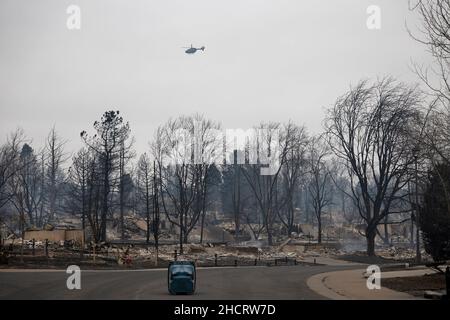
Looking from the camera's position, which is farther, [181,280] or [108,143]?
[108,143]

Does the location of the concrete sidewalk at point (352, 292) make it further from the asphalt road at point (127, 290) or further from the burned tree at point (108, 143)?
the burned tree at point (108, 143)

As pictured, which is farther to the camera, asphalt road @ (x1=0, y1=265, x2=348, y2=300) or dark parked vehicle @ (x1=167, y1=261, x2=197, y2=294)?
dark parked vehicle @ (x1=167, y1=261, x2=197, y2=294)

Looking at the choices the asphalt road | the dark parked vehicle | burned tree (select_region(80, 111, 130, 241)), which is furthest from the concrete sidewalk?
burned tree (select_region(80, 111, 130, 241))

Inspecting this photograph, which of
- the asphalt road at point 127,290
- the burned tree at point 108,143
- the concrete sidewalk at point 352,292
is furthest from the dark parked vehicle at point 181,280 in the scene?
the burned tree at point 108,143

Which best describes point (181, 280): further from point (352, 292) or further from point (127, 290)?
point (352, 292)

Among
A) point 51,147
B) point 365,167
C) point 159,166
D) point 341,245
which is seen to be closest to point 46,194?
point 51,147

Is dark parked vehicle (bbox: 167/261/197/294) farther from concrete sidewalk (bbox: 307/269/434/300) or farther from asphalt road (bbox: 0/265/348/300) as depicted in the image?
concrete sidewalk (bbox: 307/269/434/300)

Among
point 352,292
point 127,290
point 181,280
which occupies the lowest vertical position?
point 352,292

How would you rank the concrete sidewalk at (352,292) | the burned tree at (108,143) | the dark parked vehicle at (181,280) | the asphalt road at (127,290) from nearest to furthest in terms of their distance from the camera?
the asphalt road at (127,290) < the concrete sidewalk at (352,292) < the dark parked vehicle at (181,280) < the burned tree at (108,143)

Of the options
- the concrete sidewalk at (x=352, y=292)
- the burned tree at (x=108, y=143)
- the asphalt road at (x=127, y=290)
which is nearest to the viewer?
the asphalt road at (x=127, y=290)

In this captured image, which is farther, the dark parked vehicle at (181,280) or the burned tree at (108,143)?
the burned tree at (108,143)

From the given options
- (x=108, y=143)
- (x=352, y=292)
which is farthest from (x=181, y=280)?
(x=108, y=143)

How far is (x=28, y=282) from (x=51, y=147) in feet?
159
